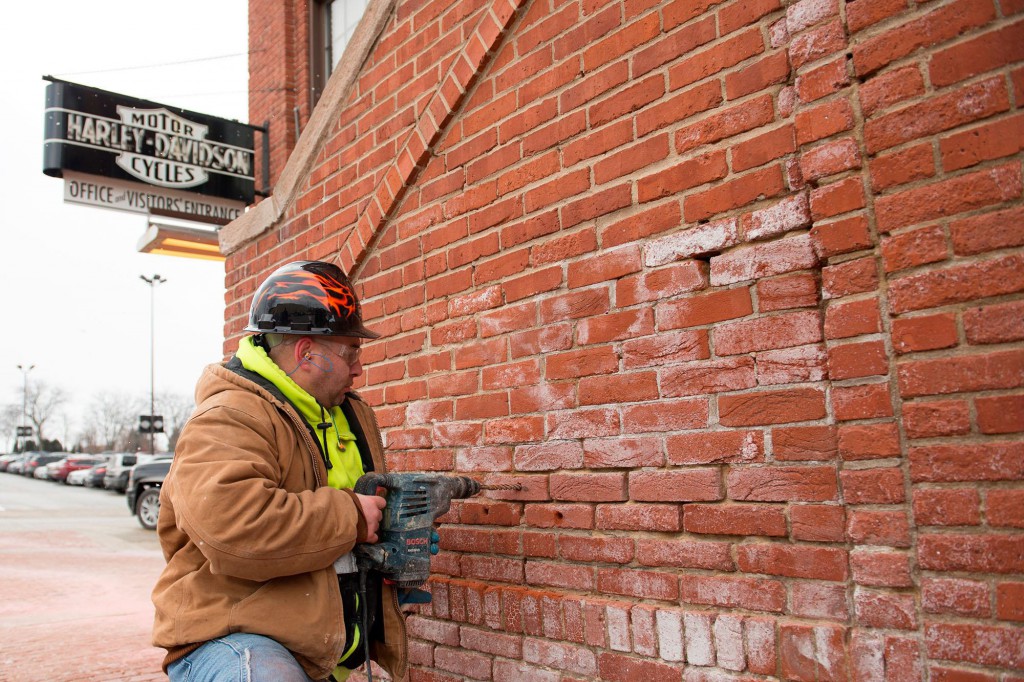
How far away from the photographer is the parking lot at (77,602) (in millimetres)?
5629

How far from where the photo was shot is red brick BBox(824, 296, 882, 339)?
207 centimetres

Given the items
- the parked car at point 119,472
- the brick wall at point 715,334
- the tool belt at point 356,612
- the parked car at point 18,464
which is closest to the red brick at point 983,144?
the brick wall at point 715,334

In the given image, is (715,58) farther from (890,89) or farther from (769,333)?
(769,333)

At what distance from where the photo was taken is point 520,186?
319cm

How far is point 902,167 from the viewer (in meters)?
2.02

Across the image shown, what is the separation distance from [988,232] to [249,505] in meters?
1.98

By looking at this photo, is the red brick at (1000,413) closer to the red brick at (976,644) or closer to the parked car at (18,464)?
the red brick at (976,644)

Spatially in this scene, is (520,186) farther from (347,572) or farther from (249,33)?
(249,33)

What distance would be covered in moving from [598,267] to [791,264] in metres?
0.74

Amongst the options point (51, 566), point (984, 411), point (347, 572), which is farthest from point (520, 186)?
point (51, 566)

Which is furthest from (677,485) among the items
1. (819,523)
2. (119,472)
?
(119,472)

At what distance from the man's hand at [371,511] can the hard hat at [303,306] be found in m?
0.55

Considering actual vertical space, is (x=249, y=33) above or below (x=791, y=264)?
above

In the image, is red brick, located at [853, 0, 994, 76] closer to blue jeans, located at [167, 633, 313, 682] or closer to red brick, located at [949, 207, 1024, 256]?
red brick, located at [949, 207, 1024, 256]
